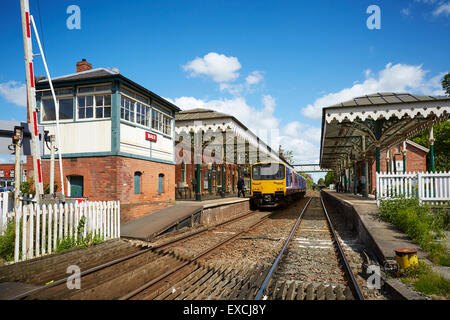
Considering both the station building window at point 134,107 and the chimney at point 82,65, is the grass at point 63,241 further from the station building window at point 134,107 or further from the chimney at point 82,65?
the chimney at point 82,65

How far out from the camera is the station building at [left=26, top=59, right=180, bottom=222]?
1009cm

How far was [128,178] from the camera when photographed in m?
10.4


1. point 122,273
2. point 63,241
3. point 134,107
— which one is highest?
point 134,107

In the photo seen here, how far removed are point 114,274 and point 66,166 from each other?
23.1 ft

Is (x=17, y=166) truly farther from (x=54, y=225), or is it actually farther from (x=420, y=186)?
(x=420, y=186)

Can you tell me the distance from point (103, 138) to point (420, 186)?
1058cm

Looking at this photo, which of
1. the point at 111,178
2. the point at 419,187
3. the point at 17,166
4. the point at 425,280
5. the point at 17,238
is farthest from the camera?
the point at 111,178

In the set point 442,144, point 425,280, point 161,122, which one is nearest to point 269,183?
point 161,122

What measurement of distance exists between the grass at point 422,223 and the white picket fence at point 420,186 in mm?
758

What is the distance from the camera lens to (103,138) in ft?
34.0

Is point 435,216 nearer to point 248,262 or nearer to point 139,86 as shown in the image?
point 248,262

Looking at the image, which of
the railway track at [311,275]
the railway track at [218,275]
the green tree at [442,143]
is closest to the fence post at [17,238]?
the railway track at [218,275]

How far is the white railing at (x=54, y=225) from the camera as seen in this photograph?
580 cm
